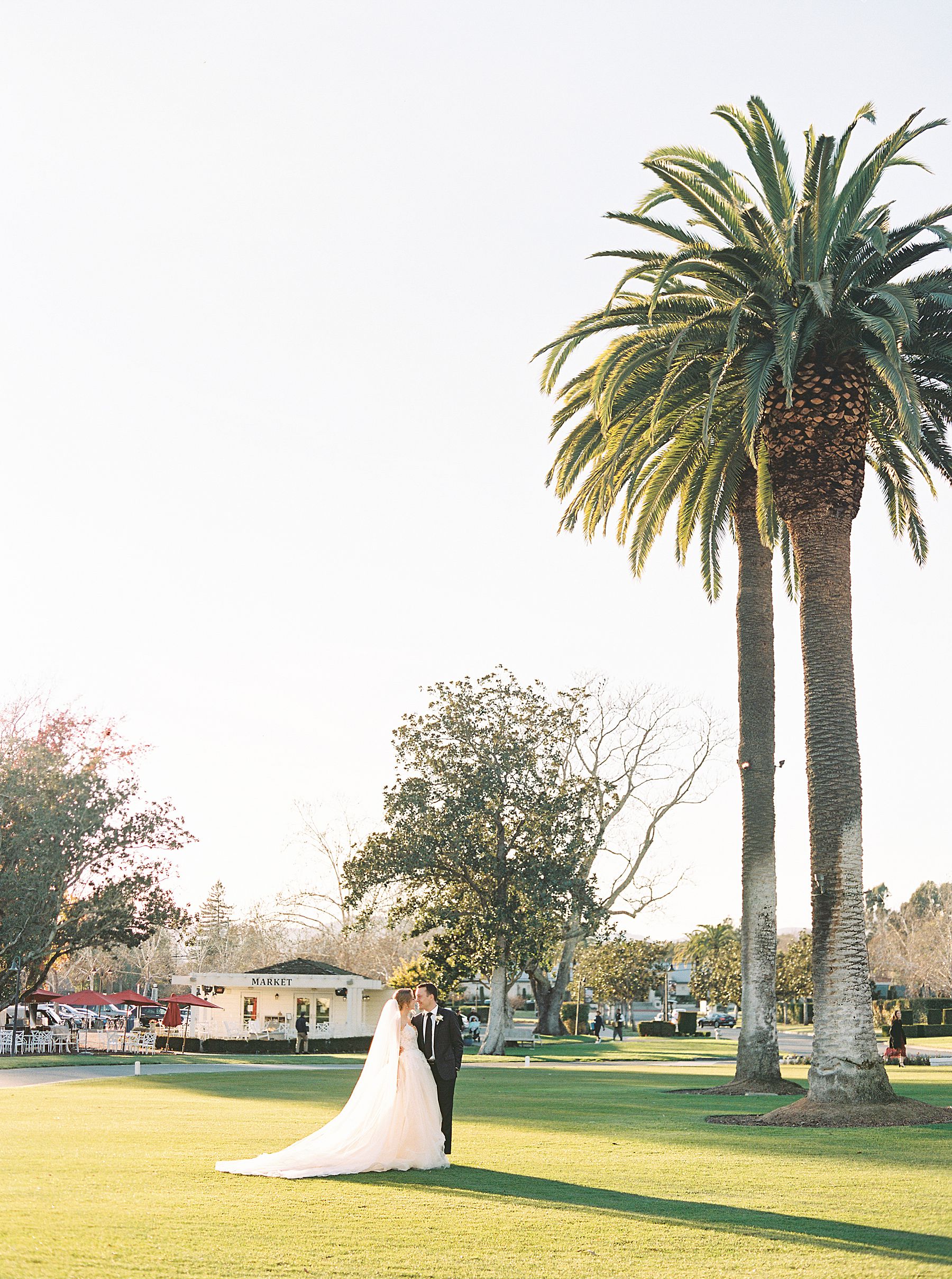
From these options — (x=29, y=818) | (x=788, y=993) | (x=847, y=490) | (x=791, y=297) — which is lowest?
(x=788, y=993)

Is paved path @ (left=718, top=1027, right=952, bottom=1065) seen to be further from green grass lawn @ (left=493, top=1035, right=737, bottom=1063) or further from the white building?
the white building

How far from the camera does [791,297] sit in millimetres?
20125

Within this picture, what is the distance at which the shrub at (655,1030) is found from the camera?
75.1 m

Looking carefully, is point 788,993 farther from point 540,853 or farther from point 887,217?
point 887,217

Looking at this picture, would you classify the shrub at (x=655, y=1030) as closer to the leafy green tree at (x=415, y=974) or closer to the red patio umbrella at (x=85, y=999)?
the leafy green tree at (x=415, y=974)

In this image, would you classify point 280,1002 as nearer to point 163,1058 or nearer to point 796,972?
point 163,1058

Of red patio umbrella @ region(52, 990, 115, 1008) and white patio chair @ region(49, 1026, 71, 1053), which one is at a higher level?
red patio umbrella @ region(52, 990, 115, 1008)

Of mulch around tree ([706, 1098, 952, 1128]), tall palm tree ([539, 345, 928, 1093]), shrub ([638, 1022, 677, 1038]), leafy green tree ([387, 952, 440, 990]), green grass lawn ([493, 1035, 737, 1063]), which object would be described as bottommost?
shrub ([638, 1022, 677, 1038])

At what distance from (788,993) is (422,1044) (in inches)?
2791

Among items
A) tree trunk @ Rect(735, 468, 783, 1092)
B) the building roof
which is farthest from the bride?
the building roof

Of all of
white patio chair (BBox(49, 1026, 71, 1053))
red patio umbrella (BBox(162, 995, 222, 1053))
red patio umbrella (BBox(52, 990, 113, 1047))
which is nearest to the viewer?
white patio chair (BBox(49, 1026, 71, 1053))

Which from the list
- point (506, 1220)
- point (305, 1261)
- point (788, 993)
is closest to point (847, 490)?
point (506, 1220)

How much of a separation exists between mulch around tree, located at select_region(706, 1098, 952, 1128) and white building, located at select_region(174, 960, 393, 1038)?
40.5 meters

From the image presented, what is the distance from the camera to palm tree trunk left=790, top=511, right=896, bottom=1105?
Answer: 18453 millimetres
